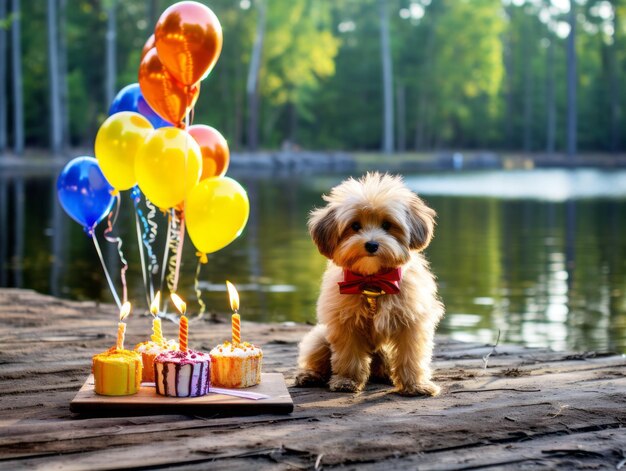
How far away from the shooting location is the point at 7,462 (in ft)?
11.1

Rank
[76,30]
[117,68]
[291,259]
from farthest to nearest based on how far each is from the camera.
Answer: [117,68], [76,30], [291,259]

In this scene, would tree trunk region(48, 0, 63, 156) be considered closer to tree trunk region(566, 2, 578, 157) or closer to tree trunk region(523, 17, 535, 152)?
tree trunk region(566, 2, 578, 157)

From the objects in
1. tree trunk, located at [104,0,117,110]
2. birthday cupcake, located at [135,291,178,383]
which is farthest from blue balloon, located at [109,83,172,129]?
tree trunk, located at [104,0,117,110]

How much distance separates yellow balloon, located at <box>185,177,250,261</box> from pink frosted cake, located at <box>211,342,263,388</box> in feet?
3.31

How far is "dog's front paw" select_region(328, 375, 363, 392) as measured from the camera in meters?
4.71

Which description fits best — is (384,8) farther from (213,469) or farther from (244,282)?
(213,469)

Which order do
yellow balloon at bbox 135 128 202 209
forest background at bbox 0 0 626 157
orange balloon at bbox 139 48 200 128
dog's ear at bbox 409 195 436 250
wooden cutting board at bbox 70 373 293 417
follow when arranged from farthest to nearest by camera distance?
1. forest background at bbox 0 0 626 157
2. orange balloon at bbox 139 48 200 128
3. yellow balloon at bbox 135 128 202 209
4. dog's ear at bbox 409 195 436 250
5. wooden cutting board at bbox 70 373 293 417

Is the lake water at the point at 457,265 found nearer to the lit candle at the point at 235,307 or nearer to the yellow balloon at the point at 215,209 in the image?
the yellow balloon at the point at 215,209

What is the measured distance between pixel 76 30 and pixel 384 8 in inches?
696

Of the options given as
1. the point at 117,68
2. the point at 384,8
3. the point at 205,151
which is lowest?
the point at 205,151

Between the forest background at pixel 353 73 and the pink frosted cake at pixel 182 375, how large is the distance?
33.5 metres

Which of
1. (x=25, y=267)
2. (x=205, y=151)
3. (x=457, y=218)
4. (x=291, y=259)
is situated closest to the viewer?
(x=205, y=151)

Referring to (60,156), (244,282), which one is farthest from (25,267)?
(60,156)

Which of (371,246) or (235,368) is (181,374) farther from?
(371,246)
